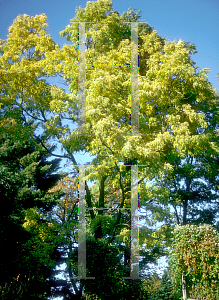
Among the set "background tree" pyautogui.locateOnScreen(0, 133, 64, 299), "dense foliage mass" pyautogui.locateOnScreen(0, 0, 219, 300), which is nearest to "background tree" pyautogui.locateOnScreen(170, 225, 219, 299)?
"dense foliage mass" pyautogui.locateOnScreen(0, 0, 219, 300)

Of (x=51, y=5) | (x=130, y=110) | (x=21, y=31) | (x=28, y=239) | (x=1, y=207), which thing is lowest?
(x=28, y=239)

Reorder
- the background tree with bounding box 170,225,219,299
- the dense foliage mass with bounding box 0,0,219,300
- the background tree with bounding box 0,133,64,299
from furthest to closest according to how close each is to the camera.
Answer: the background tree with bounding box 0,133,64,299
the dense foliage mass with bounding box 0,0,219,300
the background tree with bounding box 170,225,219,299

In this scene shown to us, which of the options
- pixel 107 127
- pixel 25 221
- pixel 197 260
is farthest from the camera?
pixel 25 221

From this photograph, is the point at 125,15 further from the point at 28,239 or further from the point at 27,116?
the point at 28,239

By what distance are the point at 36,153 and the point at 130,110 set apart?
27.0ft

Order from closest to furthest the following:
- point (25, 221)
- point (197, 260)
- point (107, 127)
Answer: point (197, 260) → point (107, 127) → point (25, 221)

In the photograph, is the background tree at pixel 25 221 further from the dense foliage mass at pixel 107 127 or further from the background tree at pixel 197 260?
the background tree at pixel 197 260

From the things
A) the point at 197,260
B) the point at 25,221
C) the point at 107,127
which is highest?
the point at 107,127

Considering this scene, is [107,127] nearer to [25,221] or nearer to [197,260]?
[197,260]

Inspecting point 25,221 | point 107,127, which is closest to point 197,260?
point 107,127

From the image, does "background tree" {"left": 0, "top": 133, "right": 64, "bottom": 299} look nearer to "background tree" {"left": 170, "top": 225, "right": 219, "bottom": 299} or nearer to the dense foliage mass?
the dense foliage mass

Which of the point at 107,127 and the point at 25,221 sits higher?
the point at 107,127

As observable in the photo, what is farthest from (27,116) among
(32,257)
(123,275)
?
(123,275)

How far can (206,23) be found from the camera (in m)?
10.2
